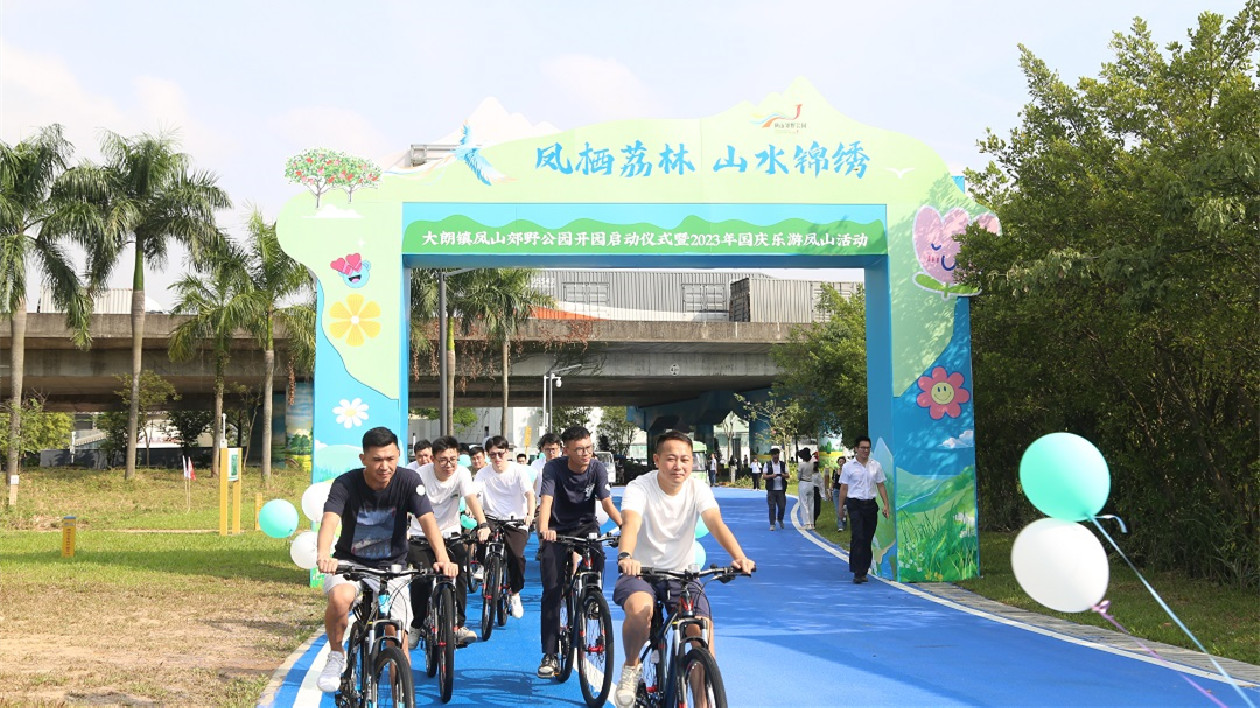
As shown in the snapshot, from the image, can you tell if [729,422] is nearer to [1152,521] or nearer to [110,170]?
[110,170]

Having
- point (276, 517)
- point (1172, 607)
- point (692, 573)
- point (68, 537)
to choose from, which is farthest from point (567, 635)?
point (68, 537)

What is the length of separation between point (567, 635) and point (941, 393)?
7958 mm

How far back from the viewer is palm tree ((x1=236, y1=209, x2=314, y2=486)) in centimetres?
3297

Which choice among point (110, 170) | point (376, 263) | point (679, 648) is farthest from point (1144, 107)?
point (110, 170)

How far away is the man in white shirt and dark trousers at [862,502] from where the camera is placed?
14.8 metres

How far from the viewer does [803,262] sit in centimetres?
1507

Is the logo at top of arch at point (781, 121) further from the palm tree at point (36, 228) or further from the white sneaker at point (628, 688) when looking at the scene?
the palm tree at point (36, 228)

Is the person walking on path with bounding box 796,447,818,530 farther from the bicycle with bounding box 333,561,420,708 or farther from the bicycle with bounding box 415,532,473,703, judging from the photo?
the bicycle with bounding box 333,561,420,708

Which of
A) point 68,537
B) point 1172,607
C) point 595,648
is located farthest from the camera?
point 68,537

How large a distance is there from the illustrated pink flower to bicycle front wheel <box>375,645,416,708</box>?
10.2m

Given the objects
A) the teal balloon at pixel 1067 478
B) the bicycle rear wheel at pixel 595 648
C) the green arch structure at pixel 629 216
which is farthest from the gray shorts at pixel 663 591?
the green arch structure at pixel 629 216

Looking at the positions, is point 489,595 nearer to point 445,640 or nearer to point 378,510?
point 445,640

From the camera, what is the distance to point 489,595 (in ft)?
34.8

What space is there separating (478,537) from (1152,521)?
30.5ft
